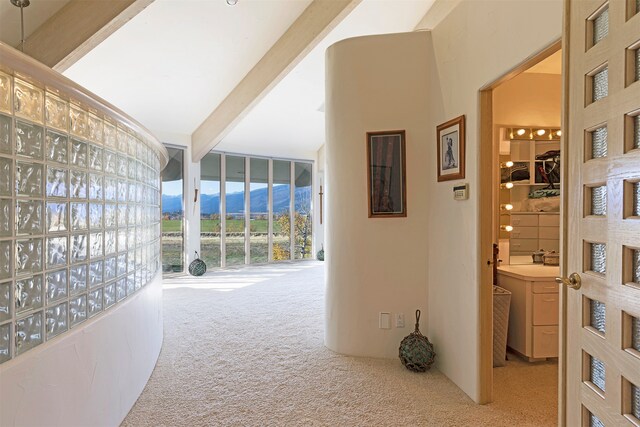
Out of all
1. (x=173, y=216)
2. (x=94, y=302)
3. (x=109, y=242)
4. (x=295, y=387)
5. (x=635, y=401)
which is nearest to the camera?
(x=635, y=401)

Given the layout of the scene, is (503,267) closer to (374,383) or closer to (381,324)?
(381,324)

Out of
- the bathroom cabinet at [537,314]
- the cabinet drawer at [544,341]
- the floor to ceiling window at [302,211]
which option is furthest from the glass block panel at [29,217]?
the floor to ceiling window at [302,211]

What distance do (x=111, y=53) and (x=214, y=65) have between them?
118cm

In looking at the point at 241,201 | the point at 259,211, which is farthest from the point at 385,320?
the point at 259,211

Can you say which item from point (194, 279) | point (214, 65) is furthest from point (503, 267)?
point (194, 279)

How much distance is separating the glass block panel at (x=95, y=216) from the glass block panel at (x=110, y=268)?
0.21m

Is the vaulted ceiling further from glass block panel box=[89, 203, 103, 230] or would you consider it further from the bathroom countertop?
the bathroom countertop

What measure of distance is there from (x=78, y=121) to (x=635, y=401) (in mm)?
2312

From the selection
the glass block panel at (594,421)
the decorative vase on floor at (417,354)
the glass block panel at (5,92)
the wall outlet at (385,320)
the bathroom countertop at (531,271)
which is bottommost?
the decorative vase on floor at (417,354)

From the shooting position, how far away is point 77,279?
5.64 feet

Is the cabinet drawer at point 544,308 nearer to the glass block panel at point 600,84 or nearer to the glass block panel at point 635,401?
the glass block panel at point 635,401

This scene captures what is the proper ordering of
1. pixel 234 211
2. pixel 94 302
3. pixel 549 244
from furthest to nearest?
pixel 234 211 → pixel 549 244 → pixel 94 302

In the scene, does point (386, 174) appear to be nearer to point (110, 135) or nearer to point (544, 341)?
point (544, 341)

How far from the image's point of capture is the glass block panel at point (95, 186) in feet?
6.05
